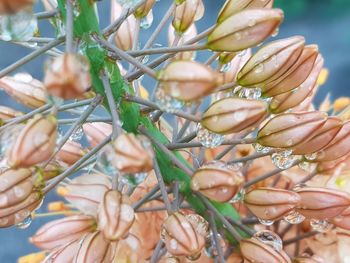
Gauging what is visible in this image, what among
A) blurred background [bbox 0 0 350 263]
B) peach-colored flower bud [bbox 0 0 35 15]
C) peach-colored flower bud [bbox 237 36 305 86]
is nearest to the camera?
peach-colored flower bud [bbox 0 0 35 15]

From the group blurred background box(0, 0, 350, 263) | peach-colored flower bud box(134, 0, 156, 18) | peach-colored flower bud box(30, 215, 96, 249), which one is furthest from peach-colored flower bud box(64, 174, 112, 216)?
blurred background box(0, 0, 350, 263)

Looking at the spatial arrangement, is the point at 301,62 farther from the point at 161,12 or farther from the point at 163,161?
the point at 161,12

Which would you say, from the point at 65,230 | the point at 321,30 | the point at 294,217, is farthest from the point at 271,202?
the point at 321,30

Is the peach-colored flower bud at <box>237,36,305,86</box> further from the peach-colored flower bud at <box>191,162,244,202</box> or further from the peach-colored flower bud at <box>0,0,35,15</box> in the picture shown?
the peach-colored flower bud at <box>0,0,35,15</box>

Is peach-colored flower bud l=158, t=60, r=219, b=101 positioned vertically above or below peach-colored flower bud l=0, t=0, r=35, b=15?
below

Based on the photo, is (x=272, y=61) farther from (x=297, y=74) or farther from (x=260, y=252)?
(x=260, y=252)

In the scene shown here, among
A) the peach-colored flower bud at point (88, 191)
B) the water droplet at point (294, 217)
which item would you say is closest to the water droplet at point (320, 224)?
the water droplet at point (294, 217)
